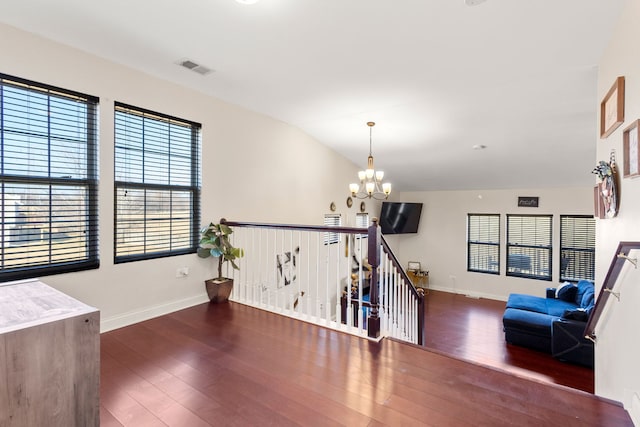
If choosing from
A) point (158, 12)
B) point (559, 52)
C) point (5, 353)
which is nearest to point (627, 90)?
point (559, 52)

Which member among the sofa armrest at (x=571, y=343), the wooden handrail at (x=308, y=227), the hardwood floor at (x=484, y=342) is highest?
the wooden handrail at (x=308, y=227)

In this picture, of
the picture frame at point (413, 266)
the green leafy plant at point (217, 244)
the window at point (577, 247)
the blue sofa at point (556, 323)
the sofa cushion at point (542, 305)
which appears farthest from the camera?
the picture frame at point (413, 266)

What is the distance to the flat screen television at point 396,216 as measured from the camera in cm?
857

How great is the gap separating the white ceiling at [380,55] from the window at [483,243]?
3162 millimetres

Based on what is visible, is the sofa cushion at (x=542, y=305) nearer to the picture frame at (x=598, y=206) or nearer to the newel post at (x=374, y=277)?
the picture frame at (x=598, y=206)

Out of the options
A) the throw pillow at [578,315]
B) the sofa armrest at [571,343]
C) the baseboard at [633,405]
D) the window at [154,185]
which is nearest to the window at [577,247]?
the throw pillow at [578,315]

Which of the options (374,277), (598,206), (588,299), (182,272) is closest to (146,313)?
(182,272)

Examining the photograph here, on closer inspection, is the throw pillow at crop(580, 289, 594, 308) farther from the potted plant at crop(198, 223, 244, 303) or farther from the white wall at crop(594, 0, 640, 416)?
the potted plant at crop(198, 223, 244, 303)

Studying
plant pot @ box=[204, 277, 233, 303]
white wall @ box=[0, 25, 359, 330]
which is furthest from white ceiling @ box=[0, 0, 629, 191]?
plant pot @ box=[204, 277, 233, 303]

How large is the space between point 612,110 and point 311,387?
2.98 metres

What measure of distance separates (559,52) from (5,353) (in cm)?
437

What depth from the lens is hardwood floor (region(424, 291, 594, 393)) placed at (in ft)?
14.4

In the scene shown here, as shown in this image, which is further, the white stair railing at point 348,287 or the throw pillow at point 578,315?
the throw pillow at point 578,315

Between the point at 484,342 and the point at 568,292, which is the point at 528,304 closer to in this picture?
the point at 568,292
